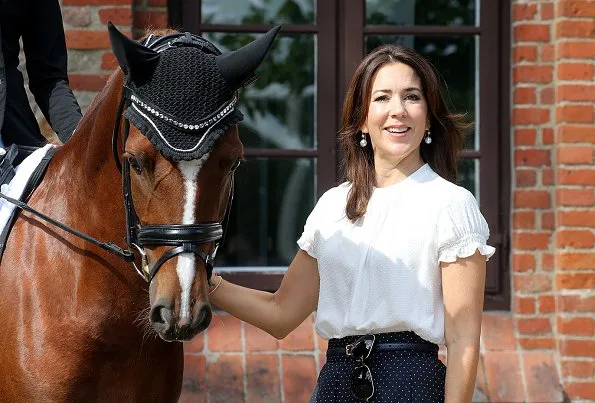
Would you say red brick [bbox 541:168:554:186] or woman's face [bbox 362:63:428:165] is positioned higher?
woman's face [bbox 362:63:428:165]

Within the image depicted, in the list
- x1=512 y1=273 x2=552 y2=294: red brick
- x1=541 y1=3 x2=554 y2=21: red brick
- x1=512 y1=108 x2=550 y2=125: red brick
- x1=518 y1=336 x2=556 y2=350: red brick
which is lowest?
x1=518 y1=336 x2=556 y2=350: red brick

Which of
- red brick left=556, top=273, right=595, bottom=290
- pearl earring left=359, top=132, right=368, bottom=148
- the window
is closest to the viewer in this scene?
pearl earring left=359, top=132, right=368, bottom=148

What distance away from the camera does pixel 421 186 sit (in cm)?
279

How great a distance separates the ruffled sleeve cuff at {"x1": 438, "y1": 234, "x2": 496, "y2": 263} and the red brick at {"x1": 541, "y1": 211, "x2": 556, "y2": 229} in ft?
8.07

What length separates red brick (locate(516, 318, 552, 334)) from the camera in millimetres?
5035

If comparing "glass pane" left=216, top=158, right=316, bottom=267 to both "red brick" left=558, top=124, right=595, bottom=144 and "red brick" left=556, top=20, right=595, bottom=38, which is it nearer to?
"red brick" left=558, top=124, right=595, bottom=144

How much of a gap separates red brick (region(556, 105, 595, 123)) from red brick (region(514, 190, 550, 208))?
359 millimetres

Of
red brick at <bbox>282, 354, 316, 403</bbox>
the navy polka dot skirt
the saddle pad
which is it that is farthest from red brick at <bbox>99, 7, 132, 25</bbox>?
the navy polka dot skirt

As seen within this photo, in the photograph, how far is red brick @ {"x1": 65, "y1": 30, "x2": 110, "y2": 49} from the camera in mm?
4848

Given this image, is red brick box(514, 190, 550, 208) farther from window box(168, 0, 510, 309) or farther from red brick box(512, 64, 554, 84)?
red brick box(512, 64, 554, 84)

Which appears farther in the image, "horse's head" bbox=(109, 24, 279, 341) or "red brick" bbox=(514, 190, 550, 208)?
"red brick" bbox=(514, 190, 550, 208)

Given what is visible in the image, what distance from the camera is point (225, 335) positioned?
497 cm

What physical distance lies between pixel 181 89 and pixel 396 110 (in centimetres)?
58

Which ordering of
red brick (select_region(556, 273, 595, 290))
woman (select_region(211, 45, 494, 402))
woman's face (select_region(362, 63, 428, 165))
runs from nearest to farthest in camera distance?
1. woman (select_region(211, 45, 494, 402))
2. woman's face (select_region(362, 63, 428, 165))
3. red brick (select_region(556, 273, 595, 290))
